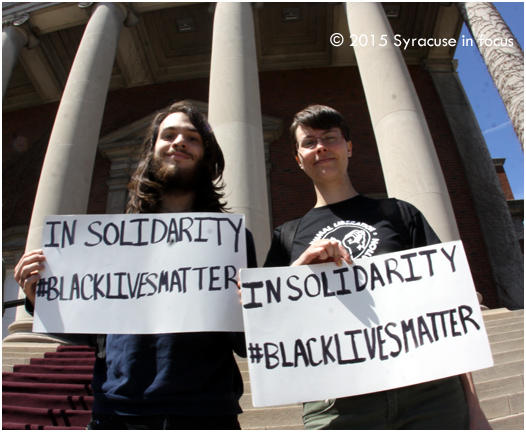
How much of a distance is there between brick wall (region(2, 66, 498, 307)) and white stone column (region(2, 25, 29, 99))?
318 centimetres

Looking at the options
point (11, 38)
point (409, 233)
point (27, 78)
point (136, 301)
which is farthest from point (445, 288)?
point (27, 78)

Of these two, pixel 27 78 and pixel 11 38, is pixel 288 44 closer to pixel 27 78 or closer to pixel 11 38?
pixel 11 38

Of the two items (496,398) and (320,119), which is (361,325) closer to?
(320,119)

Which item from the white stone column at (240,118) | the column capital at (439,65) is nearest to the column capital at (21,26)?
the white stone column at (240,118)

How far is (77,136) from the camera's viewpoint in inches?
269

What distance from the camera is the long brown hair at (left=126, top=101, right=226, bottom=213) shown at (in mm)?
1880

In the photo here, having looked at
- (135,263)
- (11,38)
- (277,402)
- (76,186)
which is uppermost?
(11,38)

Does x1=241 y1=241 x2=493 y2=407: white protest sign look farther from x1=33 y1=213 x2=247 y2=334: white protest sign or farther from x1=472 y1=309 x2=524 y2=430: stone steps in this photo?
x1=472 y1=309 x2=524 y2=430: stone steps

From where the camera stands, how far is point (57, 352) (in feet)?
16.4

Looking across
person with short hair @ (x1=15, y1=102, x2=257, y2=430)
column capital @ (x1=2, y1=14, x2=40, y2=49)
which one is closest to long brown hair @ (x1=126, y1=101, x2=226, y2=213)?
person with short hair @ (x1=15, y1=102, x2=257, y2=430)

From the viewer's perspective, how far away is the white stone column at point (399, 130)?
17.6ft

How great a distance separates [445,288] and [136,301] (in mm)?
1364

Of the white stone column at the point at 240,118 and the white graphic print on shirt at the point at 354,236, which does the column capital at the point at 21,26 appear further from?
the white graphic print on shirt at the point at 354,236

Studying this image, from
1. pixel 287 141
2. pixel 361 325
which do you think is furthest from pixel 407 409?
pixel 287 141
